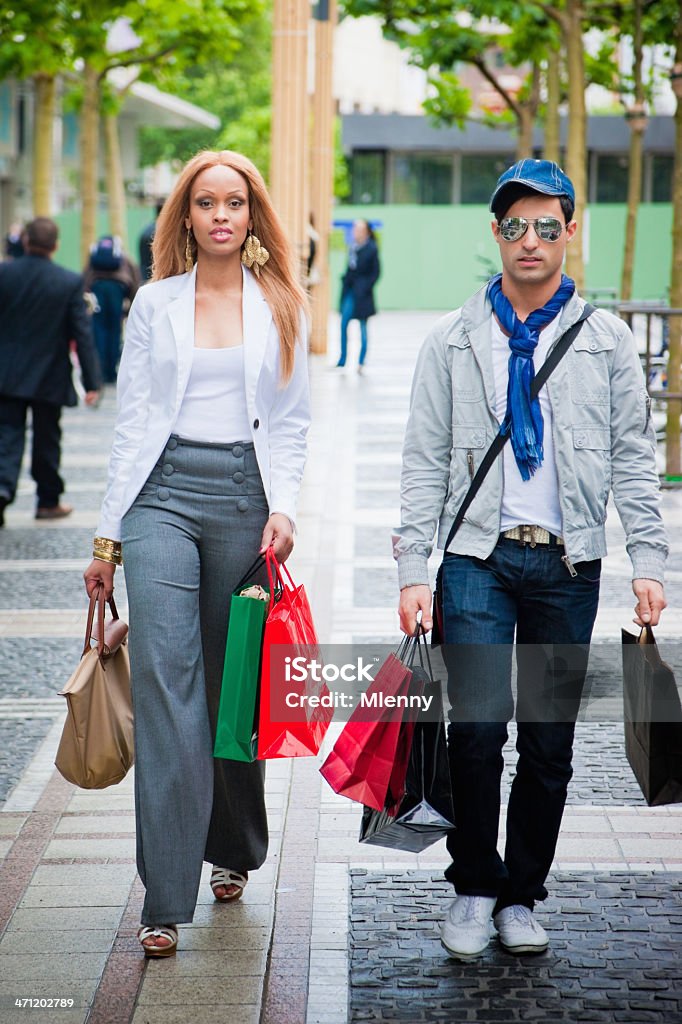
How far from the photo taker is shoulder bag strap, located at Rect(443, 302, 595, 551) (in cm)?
379

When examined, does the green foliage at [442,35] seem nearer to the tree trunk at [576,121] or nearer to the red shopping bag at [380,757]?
the tree trunk at [576,121]

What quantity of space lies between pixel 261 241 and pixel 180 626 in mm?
1044

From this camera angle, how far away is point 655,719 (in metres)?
3.76

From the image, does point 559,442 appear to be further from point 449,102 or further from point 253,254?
point 449,102

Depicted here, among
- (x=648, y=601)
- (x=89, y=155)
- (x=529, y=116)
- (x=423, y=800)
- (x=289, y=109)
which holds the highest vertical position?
(x=529, y=116)

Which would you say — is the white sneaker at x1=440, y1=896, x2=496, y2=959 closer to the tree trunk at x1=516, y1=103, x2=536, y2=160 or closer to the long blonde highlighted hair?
the long blonde highlighted hair

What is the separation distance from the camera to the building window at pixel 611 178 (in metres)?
48.3

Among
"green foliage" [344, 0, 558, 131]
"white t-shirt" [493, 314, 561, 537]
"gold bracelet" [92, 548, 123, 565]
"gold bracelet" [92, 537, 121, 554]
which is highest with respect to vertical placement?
"green foliage" [344, 0, 558, 131]

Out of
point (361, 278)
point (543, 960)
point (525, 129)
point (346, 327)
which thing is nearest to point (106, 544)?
point (543, 960)

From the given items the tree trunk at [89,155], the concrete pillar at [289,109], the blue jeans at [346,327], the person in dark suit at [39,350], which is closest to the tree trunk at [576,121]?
the concrete pillar at [289,109]

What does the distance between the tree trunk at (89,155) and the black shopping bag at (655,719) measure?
21661 mm

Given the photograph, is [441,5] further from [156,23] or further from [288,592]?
[288,592]

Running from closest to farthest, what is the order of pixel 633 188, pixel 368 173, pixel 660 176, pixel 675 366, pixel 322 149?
pixel 675 366, pixel 633 188, pixel 322 149, pixel 660 176, pixel 368 173

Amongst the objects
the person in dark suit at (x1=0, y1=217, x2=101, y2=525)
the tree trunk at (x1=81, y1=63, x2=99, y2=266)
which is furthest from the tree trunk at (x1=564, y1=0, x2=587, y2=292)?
the tree trunk at (x1=81, y1=63, x2=99, y2=266)
